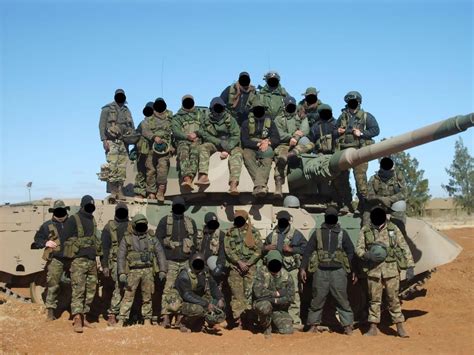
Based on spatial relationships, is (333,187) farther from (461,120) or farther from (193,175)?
(461,120)

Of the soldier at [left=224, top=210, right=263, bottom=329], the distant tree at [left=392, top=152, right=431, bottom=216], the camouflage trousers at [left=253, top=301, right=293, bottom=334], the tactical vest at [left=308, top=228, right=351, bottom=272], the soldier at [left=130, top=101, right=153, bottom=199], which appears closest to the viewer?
the camouflage trousers at [left=253, top=301, right=293, bottom=334]

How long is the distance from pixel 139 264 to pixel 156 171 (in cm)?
255

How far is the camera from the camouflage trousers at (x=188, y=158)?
12.6 m

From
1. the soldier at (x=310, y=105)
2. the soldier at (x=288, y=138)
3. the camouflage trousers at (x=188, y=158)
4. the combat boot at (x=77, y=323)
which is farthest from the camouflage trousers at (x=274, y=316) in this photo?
the soldier at (x=310, y=105)

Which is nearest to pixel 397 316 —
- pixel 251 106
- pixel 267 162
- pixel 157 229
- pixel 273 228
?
pixel 273 228

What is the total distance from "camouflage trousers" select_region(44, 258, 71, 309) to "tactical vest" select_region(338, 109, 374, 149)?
6.40 metres

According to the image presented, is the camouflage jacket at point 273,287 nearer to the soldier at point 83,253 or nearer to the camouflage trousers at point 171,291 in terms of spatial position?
the camouflage trousers at point 171,291

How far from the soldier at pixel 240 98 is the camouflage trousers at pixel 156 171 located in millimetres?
1981

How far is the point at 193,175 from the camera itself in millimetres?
12602

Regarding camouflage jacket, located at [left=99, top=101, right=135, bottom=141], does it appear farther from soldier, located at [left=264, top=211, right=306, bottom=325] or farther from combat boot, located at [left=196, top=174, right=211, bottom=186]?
soldier, located at [left=264, top=211, right=306, bottom=325]

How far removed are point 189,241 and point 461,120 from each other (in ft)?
17.8

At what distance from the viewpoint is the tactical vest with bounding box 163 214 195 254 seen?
37.9ft

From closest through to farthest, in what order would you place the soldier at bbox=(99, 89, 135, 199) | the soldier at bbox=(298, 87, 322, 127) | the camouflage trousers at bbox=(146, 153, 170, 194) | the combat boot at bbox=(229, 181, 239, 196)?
the combat boot at bbox=(229, 181, 239, 196), the camouflage trousers at bbox=(146, 153, 170, 194), the soldier at bbox=(298, 87, 322, 127), the soldier at bbox=(99, 89, 135, 199)

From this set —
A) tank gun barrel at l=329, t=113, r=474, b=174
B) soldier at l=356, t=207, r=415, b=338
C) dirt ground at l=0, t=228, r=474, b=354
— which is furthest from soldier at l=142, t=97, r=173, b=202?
soldier at l=356, t=207, r=415, b=338
